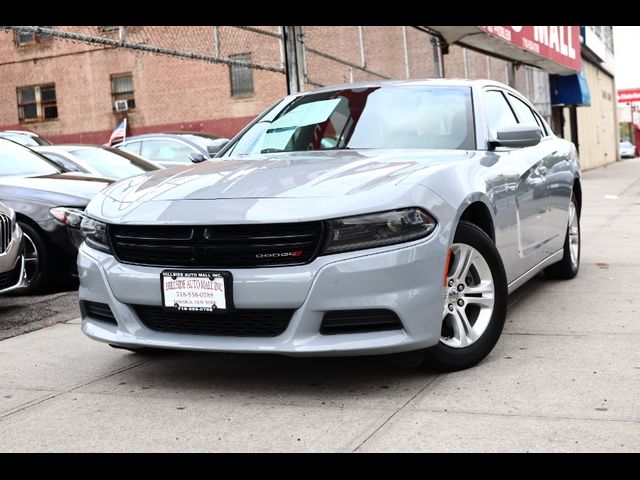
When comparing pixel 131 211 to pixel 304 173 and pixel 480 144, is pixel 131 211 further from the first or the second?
pixel 480 144

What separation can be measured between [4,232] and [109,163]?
3.40 m

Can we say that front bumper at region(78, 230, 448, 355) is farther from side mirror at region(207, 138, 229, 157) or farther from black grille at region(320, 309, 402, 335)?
side mirror at region(207, 138, 229, 157)

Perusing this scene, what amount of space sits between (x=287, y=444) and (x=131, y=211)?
142cm

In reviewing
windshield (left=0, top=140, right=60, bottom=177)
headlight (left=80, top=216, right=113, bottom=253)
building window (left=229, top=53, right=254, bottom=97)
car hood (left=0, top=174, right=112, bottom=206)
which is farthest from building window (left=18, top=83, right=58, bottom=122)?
headlight (left=80, top=216, right=113, bottom=253)

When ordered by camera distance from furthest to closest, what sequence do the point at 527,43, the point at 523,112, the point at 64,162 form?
the point at 527,43
the point at 64,162
the point at 523,112

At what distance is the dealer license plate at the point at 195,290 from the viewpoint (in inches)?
150

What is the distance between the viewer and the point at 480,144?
502 centimetres

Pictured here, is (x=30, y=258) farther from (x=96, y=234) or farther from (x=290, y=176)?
(x=290, y=176)

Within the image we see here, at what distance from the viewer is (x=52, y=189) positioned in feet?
24.3

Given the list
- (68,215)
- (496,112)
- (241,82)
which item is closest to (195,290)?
(496,112)

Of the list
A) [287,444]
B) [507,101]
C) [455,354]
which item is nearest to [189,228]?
[287,444]

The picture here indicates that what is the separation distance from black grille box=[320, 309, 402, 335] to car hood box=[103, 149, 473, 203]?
0.52m

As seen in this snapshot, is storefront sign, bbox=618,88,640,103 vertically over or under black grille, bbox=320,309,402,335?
over

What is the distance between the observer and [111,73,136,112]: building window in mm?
30781
